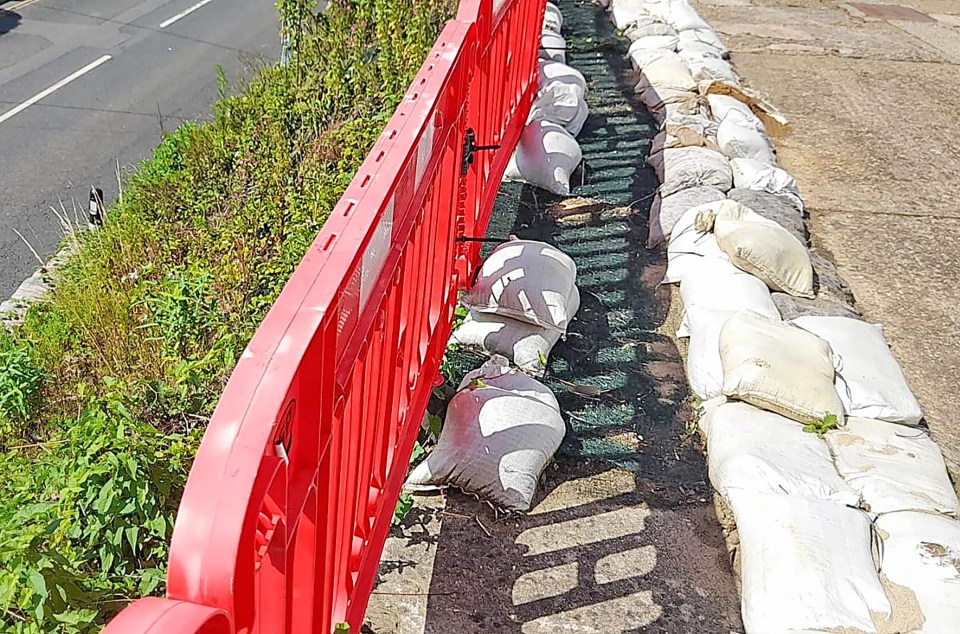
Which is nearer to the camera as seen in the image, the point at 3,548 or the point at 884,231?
the point at 3,548

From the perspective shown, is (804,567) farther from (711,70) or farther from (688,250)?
(711,70)

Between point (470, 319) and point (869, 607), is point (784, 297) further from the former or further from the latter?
point (869, 607)

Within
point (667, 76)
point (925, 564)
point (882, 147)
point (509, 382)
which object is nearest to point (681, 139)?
point (667, 76)

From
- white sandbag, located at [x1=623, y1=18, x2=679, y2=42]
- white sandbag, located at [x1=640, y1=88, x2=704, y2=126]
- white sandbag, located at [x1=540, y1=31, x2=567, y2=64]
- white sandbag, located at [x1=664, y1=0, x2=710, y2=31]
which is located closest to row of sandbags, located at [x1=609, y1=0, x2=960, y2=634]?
white sandbag, located at [x1=640, y1=88, x2=704, y2=126]

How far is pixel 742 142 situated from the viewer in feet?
19.5

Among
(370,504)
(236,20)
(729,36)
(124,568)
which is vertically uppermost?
(370,504)

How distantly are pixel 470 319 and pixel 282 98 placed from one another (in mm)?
2965

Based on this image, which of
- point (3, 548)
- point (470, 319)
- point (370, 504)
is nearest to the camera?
point (3, 548)

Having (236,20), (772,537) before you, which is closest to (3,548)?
(772,537)

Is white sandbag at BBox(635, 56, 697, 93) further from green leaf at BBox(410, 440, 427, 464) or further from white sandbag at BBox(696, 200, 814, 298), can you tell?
green leaf at BBox(410, 440, 427, 464)

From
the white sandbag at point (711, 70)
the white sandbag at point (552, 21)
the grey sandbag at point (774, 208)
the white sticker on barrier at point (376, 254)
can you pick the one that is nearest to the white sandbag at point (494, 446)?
the white sticker on barrier at point (376, 254)

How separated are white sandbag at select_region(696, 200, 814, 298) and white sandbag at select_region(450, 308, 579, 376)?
1071 millimetres

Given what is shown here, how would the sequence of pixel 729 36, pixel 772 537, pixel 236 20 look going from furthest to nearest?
pixel 236 20
pixel 729 36
pixel 772 537

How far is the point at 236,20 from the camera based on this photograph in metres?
12.9
